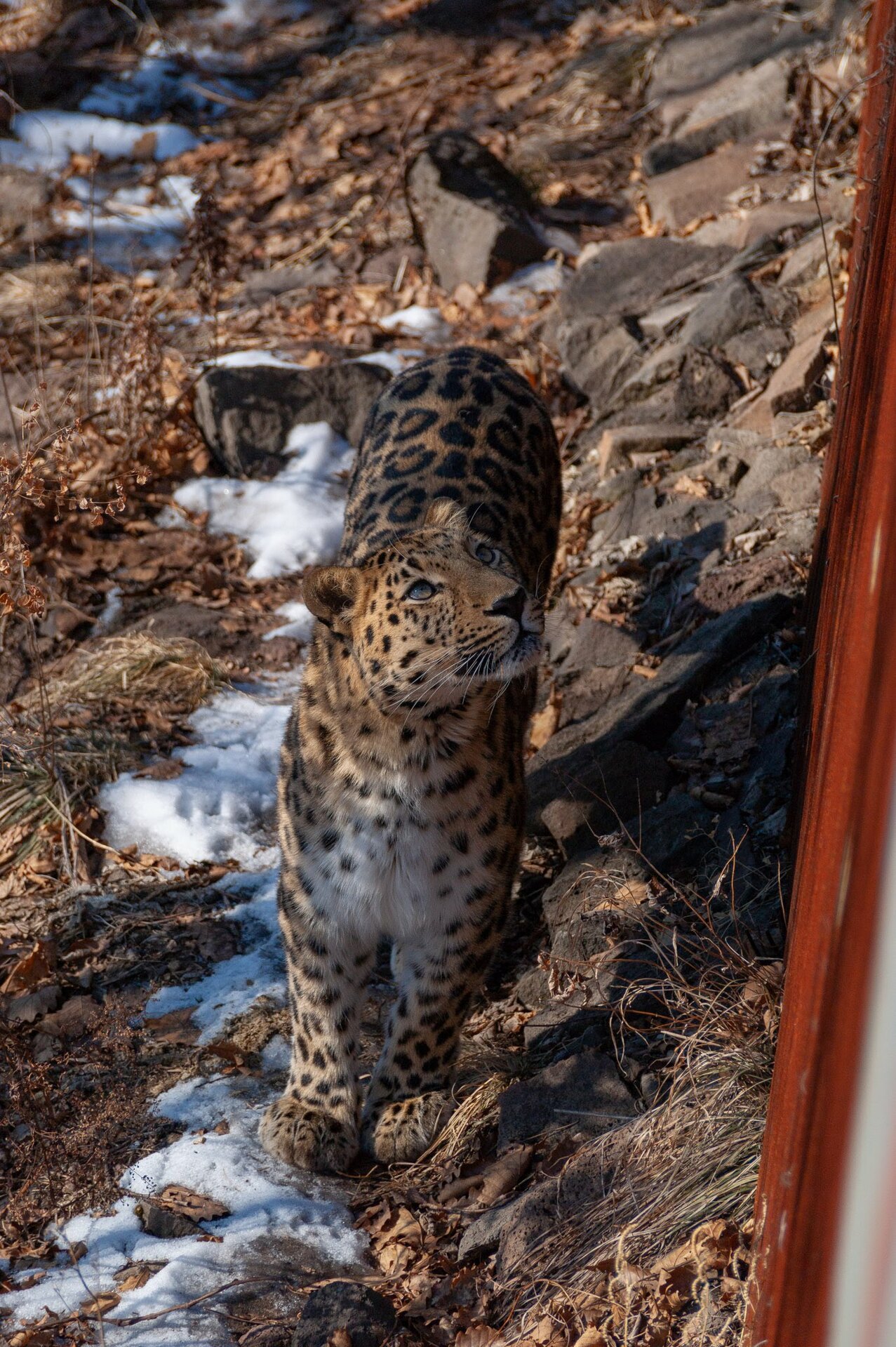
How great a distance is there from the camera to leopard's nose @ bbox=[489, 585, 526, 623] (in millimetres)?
4059

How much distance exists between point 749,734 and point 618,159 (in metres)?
8.50

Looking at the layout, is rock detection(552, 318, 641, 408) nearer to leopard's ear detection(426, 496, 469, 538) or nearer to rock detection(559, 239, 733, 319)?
rock detection(559, 239, 733, 319)

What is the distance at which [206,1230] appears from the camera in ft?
13.9

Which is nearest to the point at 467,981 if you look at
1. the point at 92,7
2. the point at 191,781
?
the point at 191,781

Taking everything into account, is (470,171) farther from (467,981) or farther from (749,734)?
(467,981)

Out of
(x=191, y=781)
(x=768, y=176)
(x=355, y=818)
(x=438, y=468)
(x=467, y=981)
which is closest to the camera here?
(x=355, y=818)

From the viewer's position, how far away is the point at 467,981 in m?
4.70

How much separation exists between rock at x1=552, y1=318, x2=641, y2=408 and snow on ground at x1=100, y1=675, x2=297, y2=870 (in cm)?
337

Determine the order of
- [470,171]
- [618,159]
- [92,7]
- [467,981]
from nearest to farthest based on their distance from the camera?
1. [467,981]
2. [470,171]
3. [618,159]
4. [92,7]

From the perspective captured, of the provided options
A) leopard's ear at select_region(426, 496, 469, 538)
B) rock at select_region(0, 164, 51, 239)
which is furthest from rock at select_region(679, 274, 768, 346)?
rock at select_region(0, 164, 51, 239)

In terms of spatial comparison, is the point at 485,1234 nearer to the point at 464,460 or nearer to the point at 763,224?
the point at 464,460

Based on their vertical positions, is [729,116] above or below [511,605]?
above

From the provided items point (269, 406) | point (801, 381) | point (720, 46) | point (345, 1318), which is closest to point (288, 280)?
point (269, 406)

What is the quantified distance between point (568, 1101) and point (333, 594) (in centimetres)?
174
